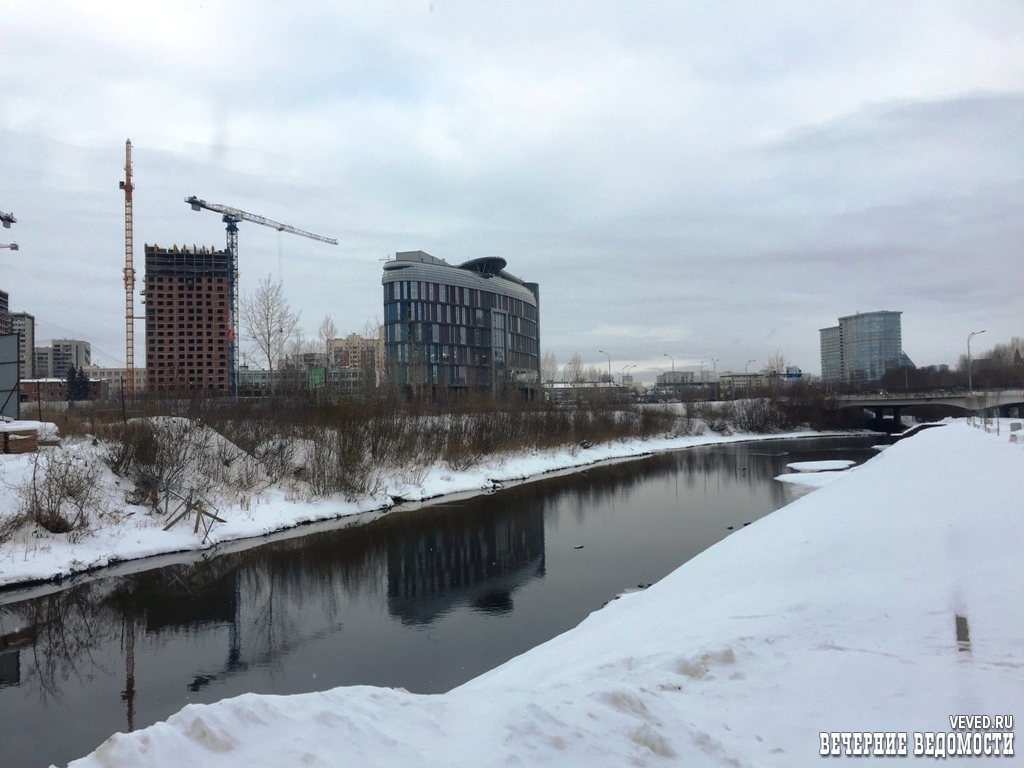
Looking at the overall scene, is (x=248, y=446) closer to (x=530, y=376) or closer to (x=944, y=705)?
(x=944, y=705)

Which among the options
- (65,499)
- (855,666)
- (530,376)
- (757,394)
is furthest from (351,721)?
(530,376)

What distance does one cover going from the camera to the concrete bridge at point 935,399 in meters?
74.1

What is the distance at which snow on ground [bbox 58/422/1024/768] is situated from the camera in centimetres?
500

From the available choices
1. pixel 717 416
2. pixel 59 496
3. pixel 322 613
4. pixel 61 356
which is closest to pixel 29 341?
pixel 59 496

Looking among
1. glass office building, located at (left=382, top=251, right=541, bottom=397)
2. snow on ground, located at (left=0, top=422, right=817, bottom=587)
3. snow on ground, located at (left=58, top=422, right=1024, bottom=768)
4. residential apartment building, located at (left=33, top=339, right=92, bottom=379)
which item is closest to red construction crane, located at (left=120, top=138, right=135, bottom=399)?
residential apartment building, located at (left=33, top=339, right=92, bottom=379)

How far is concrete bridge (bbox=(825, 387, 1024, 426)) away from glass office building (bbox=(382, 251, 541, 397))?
3860 centimetres

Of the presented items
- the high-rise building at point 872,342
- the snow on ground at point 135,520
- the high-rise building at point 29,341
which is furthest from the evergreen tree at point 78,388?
the high-rise building at point 872,342

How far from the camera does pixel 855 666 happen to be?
6.73 meters

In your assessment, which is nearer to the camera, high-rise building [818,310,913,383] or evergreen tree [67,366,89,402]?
evergreen tree [67,366,89,402]

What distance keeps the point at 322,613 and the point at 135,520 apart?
31.9 feet

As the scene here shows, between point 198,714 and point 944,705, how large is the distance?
5.89 m

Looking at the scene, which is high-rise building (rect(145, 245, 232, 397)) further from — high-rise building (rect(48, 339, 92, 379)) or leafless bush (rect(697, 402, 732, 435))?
leafless bush (rect(697, 402, 732, 435))

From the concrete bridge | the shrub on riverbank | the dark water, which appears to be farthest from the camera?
the concrete bridge

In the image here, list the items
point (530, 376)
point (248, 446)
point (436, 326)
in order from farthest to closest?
point (530, 376) < point (436, 326) < point (248, 446)
